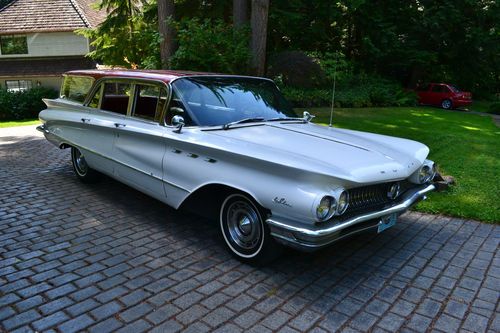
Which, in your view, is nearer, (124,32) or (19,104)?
(124,32)

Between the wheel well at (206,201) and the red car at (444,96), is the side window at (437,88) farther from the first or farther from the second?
the wheel well at (206,201)

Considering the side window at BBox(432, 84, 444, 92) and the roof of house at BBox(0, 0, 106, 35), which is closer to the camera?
the side window at BBox(432, 84, 444, 92)

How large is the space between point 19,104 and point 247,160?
23.0 meters

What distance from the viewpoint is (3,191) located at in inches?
243

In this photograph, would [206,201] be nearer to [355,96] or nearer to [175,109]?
[175,109]

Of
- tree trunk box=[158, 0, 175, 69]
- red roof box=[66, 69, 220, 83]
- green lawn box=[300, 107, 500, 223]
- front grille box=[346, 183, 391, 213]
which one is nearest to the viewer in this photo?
front grille box=[346, 183, 391, 213]

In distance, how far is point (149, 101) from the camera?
16.2 feet

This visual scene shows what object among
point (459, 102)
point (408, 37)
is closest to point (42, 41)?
point (408, 37)

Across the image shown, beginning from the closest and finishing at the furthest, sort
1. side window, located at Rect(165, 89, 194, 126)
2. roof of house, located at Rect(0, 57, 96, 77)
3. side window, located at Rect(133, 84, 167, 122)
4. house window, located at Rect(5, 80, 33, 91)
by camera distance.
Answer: side window, located at Rect(165, 89, 194, 126) < side window, located at Rect(133, 84, 167, 122) < roof of house, located at Rect(0, 57, 96, 77) < house window, located at Rect(5, 80, 33, 91)

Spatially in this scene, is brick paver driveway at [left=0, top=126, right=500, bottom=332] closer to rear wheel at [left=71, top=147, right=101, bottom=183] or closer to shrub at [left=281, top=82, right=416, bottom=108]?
rear wheel at [left=71, top=147, right=101, bottom=183]

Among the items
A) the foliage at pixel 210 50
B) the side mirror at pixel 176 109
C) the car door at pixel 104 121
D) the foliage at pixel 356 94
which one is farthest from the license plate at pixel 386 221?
the foliage at pixel 356 94

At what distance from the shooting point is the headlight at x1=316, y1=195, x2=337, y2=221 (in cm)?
321

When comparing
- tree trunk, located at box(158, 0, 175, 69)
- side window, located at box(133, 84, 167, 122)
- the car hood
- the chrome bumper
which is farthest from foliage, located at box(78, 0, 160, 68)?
the chrome bumper

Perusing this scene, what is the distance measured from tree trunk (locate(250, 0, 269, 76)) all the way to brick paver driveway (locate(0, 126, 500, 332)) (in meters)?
8.31
